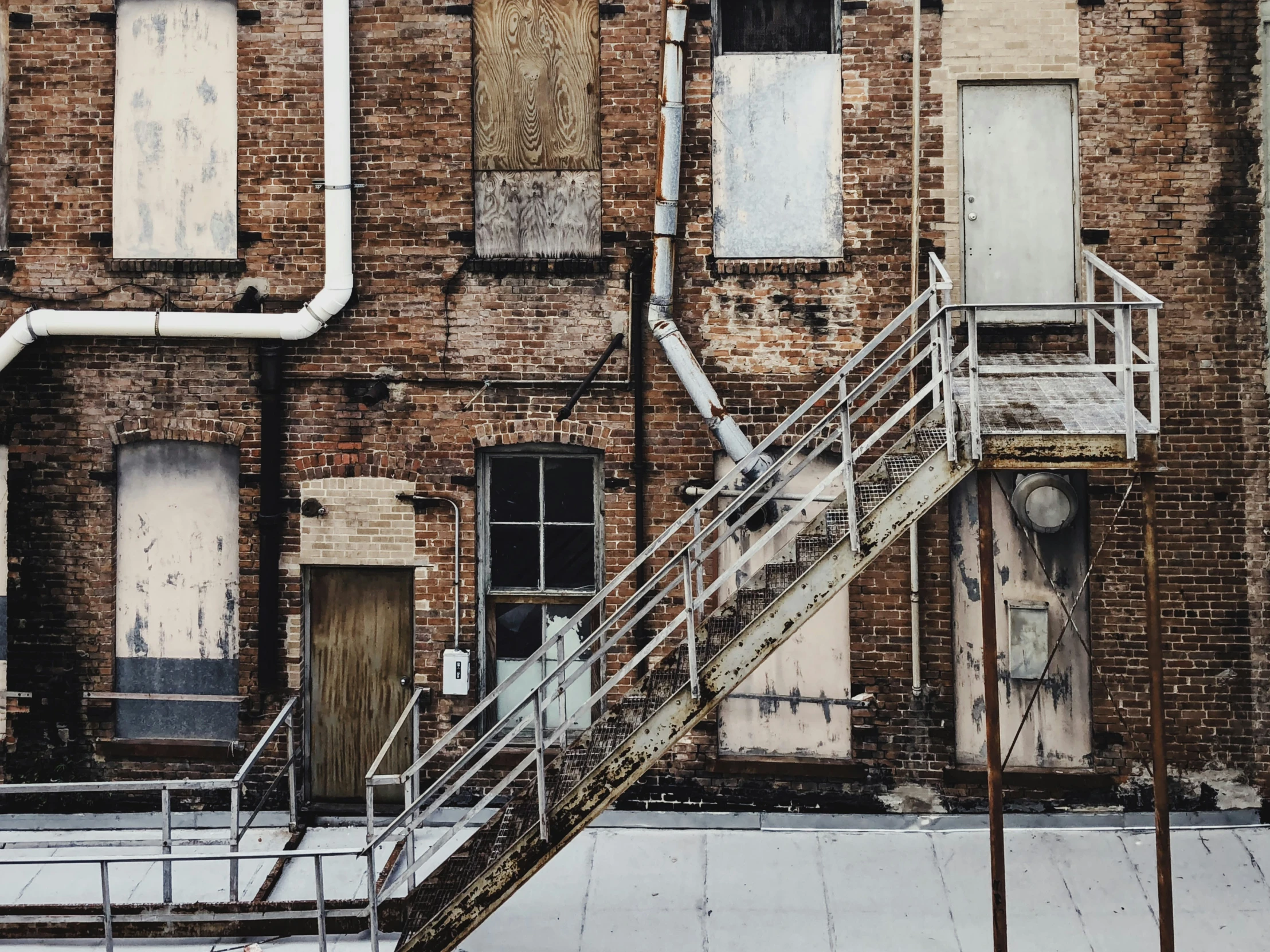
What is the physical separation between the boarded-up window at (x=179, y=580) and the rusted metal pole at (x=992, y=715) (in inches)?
237

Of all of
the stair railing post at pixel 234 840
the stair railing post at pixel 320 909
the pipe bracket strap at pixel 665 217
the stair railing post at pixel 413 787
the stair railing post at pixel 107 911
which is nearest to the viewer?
the stair railing post at pixel 320 909

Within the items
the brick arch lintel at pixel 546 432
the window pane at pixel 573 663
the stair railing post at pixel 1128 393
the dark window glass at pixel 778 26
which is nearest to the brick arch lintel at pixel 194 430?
Result: the brick arch lintel at pixel 546 432

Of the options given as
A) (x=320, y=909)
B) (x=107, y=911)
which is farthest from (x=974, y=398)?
(x=107, y=911)

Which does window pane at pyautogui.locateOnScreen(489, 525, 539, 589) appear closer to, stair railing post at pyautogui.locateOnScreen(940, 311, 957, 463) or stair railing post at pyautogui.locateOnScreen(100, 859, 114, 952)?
stair railing post at pyautogui.locateOnScreen(100, 859, 114, 952)

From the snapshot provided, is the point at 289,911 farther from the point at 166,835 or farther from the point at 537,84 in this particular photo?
the point at 537,84

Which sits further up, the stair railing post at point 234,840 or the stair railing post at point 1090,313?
the stair railing post at point 1090,313

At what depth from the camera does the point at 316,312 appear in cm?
897

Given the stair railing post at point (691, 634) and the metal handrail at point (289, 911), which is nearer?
the stair railing post at point (691, 634)

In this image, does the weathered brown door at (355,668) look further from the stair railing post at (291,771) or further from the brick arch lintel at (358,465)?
the brick arch lintel at (358,465)

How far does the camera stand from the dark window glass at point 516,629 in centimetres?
941

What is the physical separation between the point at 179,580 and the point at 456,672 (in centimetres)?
251

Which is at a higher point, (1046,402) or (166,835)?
(1046,402)

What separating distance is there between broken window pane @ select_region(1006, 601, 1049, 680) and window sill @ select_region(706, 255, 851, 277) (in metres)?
3.06

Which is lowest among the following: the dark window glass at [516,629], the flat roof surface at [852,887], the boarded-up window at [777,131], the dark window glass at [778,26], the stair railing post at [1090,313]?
the flat roof surface at [852,887]
